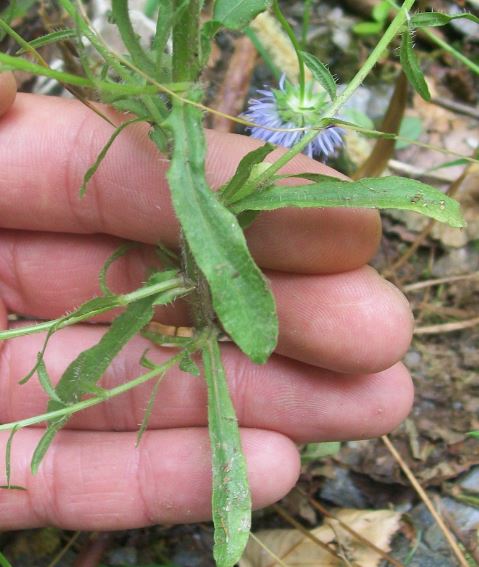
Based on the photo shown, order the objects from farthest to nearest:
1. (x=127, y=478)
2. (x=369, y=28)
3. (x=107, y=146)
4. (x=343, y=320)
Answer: (x=369, y=28), (x=127, y=478), (x=343, y=320), (x=107, y=146)

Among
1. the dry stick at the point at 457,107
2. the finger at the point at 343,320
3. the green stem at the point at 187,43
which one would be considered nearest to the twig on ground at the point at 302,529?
the finger at the point at 343,320

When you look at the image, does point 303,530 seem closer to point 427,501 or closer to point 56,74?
point 427,501

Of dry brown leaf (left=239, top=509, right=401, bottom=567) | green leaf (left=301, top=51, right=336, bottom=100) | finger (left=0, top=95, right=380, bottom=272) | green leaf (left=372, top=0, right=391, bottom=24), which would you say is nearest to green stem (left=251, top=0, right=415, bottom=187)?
green leaf (left=301, top=51, right=336, bottom=100)

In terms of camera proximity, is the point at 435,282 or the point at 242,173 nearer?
the point at 242,173

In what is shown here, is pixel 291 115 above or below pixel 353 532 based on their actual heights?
above

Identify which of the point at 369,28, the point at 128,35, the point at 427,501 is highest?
the point at 128,35

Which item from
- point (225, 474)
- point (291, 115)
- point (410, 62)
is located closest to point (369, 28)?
point (291, 115)

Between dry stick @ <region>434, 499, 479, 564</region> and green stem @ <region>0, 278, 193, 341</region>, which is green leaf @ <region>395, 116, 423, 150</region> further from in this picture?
green stem @ <region>0, 278, 193, 341</region>
